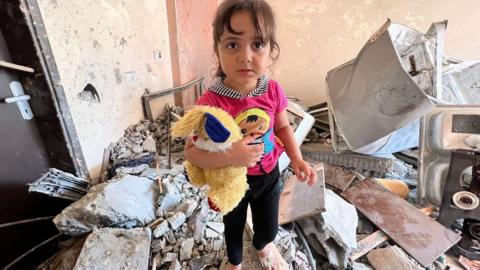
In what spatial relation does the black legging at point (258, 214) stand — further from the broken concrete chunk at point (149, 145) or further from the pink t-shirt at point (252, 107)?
the broken concrete chunk at point (149, 145)

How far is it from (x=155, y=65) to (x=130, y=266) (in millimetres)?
1626

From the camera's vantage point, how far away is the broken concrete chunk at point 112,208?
3.57 feet

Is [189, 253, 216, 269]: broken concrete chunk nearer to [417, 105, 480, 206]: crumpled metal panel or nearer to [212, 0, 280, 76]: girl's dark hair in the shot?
[212, 0, 280, 76]: girl's dark hair

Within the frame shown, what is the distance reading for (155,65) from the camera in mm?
2105

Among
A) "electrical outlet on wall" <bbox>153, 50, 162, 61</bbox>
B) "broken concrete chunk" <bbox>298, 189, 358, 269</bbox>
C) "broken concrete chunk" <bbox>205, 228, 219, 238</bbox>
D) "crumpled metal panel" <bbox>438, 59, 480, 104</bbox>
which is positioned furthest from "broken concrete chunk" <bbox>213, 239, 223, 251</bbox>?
"crumpled metal panel" <bbox>438, 59, 480, 104</bbox>

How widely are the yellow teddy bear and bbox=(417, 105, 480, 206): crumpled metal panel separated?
126cm

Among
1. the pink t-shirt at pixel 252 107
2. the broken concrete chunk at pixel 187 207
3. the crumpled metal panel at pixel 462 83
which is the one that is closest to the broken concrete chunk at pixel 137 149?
the broken concrete chunk at pixel 187 207

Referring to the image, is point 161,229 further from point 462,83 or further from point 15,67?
point 462,83

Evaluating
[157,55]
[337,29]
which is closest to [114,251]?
[157,55]

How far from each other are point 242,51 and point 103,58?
1244 mm

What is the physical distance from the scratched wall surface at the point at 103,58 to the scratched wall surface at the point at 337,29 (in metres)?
1.26

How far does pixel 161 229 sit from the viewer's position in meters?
1.18

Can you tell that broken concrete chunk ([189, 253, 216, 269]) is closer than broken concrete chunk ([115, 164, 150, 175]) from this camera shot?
Yes

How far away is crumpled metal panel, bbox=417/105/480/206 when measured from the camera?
131cm
